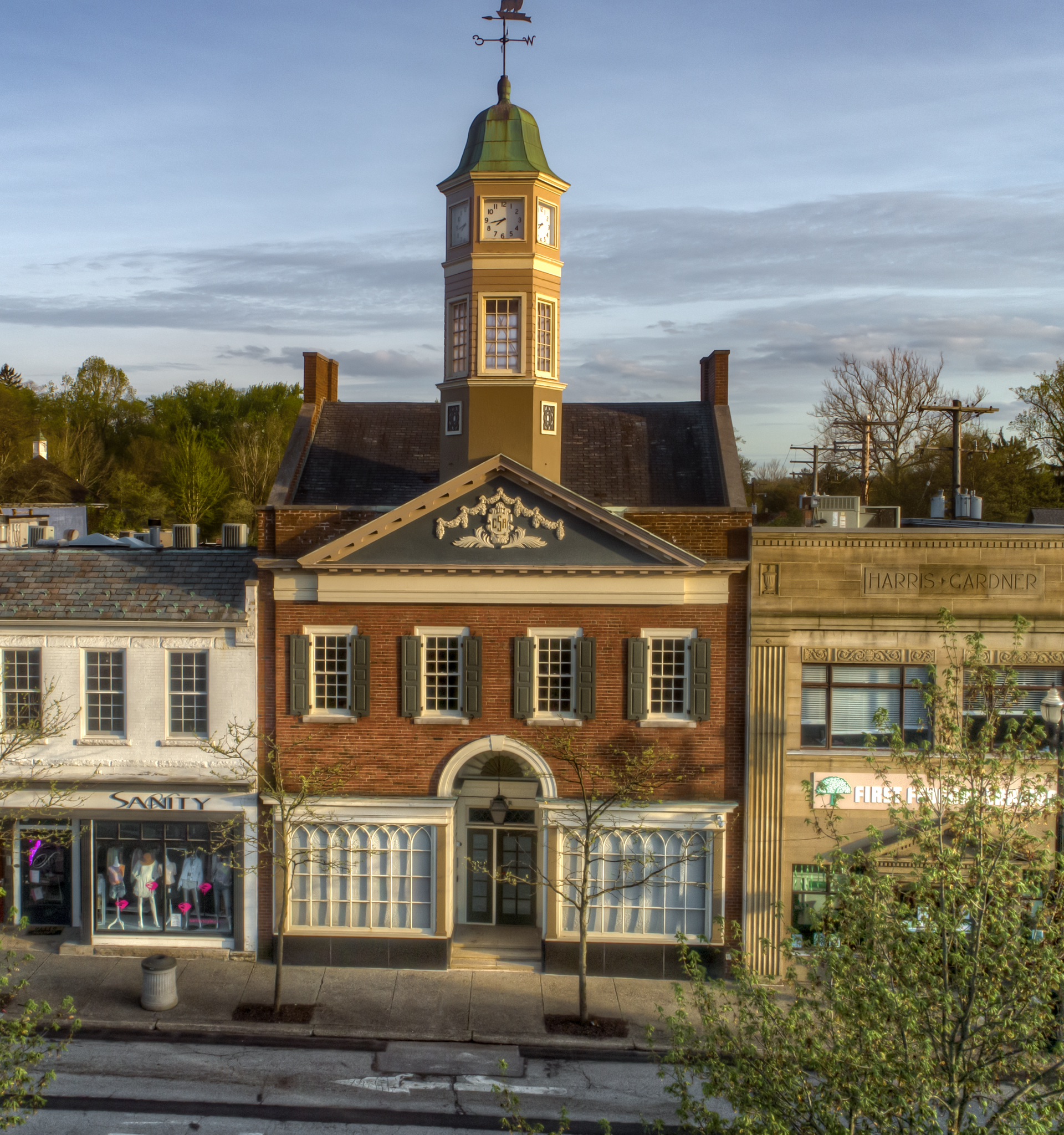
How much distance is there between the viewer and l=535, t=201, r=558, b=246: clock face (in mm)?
24156

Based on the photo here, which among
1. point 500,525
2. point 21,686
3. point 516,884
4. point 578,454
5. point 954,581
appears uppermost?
point 578,454

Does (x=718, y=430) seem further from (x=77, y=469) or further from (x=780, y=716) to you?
Result: (x=77, y=469)

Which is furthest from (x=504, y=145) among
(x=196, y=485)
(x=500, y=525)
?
(x=196, y=485)

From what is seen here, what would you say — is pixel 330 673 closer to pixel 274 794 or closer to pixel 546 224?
pixel 274 794

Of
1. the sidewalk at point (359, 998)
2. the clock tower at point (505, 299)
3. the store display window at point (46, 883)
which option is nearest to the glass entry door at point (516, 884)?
the sidewalk at point (359, 998)

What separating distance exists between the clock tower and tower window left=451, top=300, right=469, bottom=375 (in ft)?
0.12

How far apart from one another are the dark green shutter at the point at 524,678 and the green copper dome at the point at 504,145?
419 inches

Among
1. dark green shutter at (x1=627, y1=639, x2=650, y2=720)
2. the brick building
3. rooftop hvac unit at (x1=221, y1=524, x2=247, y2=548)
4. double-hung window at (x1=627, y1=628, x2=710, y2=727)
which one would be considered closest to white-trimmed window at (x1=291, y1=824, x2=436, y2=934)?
the brick building

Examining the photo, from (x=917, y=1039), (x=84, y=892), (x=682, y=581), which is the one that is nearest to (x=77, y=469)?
(x=84, y=892)

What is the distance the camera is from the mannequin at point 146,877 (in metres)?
23.1

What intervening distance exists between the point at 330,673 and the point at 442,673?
2.41 m

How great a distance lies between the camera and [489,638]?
22.7 m

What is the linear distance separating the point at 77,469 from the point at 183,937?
2923 inches

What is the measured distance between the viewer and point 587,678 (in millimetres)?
22422
